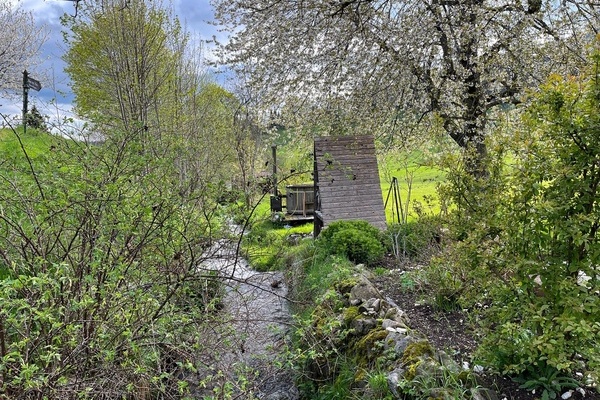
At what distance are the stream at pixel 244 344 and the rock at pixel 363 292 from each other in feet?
2.35

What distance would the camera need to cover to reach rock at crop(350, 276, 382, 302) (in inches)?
151

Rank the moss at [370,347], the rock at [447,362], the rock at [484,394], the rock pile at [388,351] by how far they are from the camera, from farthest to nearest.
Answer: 1. the moss at [370,347]
2. the rock at [447,362]
3. the rock pile at [388,351]
4. the rock at [484,394]

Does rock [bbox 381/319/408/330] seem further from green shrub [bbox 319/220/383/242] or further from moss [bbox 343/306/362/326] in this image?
green shrub [bbox 319/220/383/242]

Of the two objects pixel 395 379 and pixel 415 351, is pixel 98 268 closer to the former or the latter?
pixel 395 379

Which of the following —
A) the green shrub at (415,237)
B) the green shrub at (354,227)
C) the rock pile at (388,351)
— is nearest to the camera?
the rock pile at (388,351)

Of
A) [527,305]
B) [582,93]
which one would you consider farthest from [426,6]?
[527,305]

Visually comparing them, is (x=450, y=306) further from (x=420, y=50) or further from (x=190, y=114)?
(x=190, y=114)

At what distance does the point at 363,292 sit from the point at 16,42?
49.3 ft

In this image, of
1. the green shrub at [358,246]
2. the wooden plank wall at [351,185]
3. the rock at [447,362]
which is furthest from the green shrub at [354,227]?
the rock at [447,362]

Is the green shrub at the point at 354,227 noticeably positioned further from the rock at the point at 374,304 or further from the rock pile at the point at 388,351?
the rock at the point at 374,304

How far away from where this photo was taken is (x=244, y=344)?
3.71 meters

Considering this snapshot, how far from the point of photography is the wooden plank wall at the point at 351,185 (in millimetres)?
7039

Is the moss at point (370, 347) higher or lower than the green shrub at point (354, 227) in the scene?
lower

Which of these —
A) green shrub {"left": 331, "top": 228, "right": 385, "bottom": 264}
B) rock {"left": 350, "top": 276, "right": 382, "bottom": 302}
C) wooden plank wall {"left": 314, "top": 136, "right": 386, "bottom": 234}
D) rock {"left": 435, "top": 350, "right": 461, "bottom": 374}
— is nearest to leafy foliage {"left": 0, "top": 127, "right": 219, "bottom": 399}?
Answer: rock {"left": 435, "top": 350, "right": 461, "bottom": 374}
